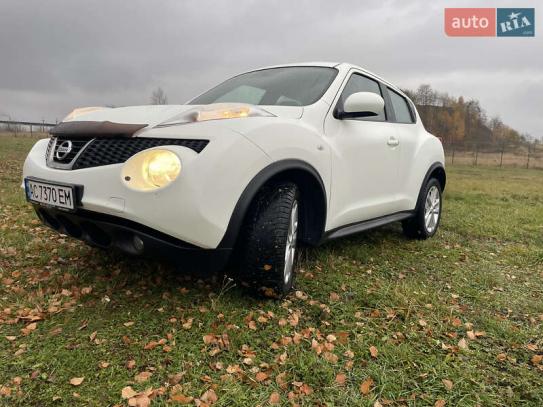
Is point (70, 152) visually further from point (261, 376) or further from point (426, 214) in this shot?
point (426, 214)

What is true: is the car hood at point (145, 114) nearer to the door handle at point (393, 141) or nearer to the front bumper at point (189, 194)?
the front bumper at point (189, 194)

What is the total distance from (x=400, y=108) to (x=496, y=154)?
31.6 m

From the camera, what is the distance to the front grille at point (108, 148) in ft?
7.06

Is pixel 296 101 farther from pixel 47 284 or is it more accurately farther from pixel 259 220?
pixel 47 284

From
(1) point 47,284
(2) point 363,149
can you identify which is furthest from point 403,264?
(1) point 47,284

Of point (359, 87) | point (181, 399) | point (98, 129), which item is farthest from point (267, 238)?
point (359, 87)

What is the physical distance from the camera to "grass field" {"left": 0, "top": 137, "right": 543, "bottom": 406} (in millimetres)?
1947

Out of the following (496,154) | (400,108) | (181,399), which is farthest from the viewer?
(496,154)

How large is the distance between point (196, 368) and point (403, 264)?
2316 mm

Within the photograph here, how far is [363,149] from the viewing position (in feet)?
10.6

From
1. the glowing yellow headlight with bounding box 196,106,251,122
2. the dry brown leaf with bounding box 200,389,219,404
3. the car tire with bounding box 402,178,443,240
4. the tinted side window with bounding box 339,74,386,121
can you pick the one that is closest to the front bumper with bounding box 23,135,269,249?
the glowing yellow headlight with bounding box 196,106,251,122

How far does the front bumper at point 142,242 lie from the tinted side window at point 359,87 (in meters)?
1.56

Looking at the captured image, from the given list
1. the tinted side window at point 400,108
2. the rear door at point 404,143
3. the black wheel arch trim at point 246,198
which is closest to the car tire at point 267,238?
the black wheel arch trim at point 246,198

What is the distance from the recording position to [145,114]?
2.42 meters
